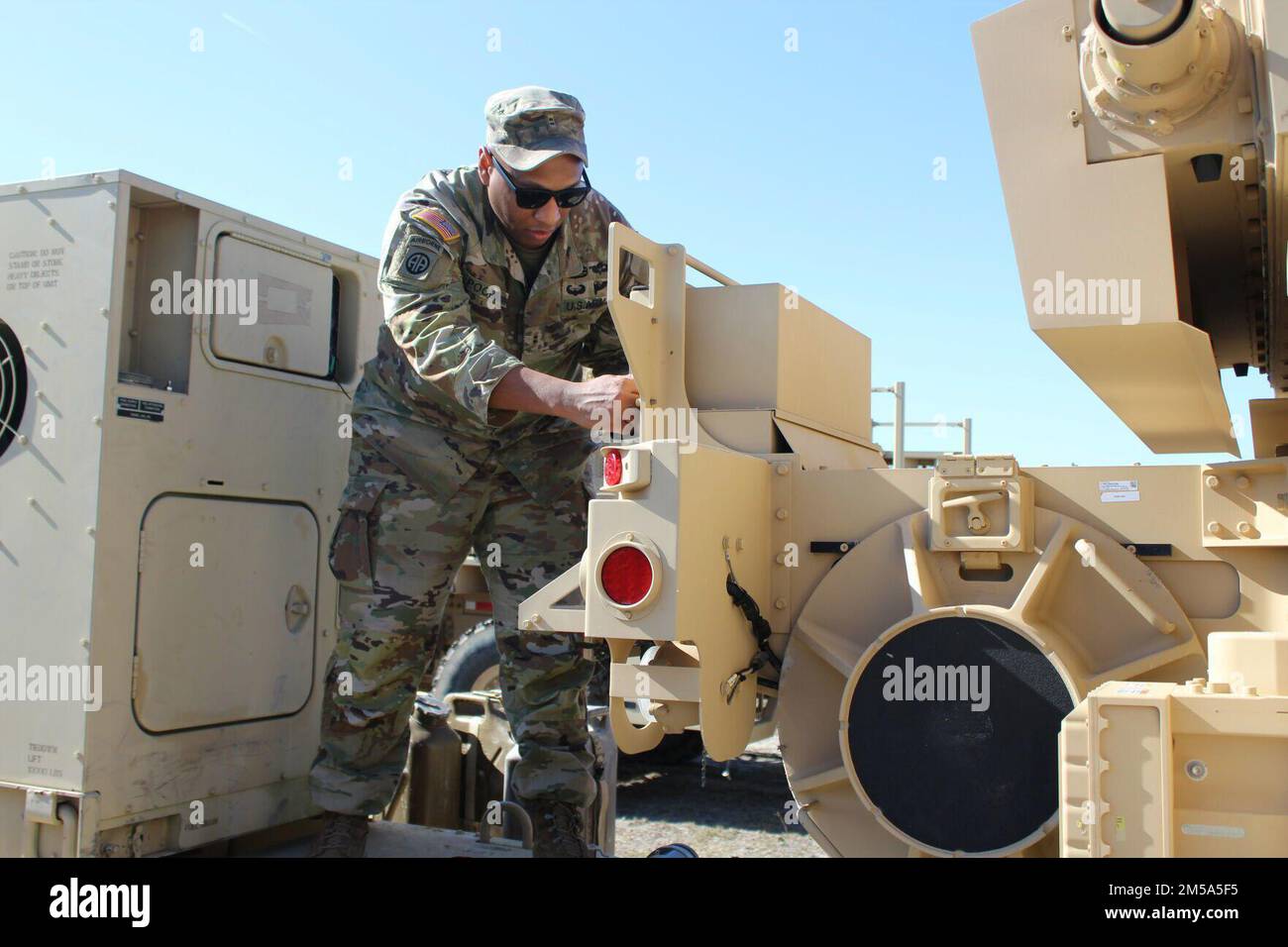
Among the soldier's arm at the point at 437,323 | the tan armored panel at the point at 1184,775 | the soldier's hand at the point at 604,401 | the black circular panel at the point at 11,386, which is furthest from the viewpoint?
the black circular panel at the point at 11,386

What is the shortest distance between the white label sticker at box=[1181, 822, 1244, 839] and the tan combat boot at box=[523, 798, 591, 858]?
6.33 feet

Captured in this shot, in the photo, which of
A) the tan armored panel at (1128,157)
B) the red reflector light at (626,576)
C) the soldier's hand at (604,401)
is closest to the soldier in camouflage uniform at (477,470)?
the soldier's hand at (604,401)

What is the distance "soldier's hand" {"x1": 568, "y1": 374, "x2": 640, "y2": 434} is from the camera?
2803mm

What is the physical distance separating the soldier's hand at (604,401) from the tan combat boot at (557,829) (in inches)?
49.4

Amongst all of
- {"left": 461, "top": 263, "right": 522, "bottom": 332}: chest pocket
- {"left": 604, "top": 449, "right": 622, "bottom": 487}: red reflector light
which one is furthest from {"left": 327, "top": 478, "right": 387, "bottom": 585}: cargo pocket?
{"left": 604, "top": 449, "right": 622, "bottom": 487}: red reflector light

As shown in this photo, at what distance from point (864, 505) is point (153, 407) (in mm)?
1875

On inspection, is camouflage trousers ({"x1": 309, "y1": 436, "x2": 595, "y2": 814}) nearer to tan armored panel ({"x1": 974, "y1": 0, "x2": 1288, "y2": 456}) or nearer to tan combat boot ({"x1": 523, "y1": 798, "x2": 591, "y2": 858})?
tan combat boot ({"x1": 523, "y1": 798, "x2": 591, "y2": 858})

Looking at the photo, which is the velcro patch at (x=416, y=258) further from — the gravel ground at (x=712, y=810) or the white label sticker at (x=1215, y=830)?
the gravel ground at (x=712, y=810)

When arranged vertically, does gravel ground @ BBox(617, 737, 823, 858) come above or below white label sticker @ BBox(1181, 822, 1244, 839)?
below

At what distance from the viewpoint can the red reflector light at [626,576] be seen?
7.77 feet

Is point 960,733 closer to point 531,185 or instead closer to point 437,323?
point 437,323
